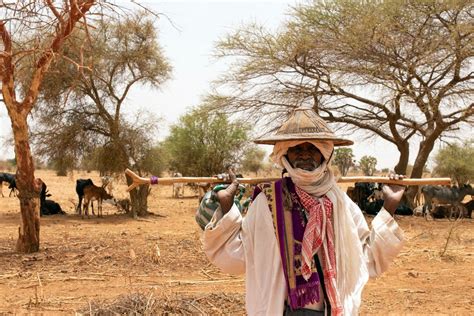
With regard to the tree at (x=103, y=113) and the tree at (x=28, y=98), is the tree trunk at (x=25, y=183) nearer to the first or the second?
the tree at (x=28, y=98)

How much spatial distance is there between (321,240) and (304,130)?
1.68 feet

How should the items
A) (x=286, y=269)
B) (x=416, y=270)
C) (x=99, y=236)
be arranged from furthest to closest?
1. (x=99, y=236)
2. (x=416, y=270)
3. (x=286, y=269)

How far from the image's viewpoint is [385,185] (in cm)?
295

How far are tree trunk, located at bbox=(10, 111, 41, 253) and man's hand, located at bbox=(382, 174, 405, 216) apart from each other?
729cm

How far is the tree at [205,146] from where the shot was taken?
23.7 meters

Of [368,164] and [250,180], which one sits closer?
[250,180]

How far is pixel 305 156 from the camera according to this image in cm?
269

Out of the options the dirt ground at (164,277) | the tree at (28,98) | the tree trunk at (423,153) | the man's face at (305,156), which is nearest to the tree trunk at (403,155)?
the tree trunk at (423,153)

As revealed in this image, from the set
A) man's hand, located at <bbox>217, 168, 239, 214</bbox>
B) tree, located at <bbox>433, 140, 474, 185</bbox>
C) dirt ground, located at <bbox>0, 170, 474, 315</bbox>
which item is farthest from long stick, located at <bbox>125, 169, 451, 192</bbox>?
tree, located at <bbox>433, 140, 474, 185</bbox>

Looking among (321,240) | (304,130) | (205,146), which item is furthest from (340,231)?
(205,146)

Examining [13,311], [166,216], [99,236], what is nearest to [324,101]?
[166,216]

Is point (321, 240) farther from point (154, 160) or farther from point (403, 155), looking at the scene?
point (403, 155)

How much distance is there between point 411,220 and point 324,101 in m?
4.58

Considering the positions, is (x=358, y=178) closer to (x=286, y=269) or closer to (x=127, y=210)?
(x=286, y=269)
